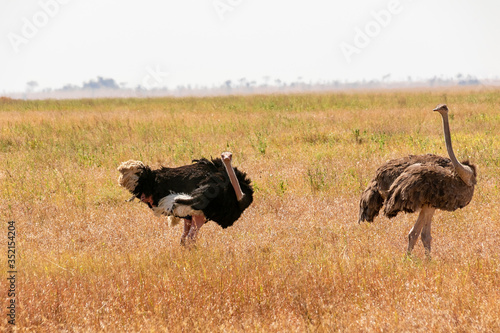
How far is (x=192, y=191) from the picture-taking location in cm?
541

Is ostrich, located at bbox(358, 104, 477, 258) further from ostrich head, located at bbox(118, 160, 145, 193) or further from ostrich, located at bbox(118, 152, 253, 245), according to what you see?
ostrich head, located at bbox(118, 160, 145, 193)

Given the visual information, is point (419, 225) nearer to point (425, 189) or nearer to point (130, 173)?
point (425, 189)

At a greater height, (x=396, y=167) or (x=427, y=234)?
(x=396, y=167)

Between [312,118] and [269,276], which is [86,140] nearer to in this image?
[312,118]

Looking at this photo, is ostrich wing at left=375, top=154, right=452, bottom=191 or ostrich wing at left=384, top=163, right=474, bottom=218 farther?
ostrich wing at left=375, top=154, right=452, bottom=191

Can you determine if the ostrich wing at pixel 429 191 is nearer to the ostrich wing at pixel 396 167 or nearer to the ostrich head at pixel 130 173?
the ostrich wing at pixel 396 167

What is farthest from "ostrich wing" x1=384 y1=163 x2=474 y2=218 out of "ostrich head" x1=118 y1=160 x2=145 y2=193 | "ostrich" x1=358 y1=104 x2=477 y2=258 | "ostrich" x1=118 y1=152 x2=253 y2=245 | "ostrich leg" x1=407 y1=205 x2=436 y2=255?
"ostrich head" x1=118 y1=160 x2=145 y2=193

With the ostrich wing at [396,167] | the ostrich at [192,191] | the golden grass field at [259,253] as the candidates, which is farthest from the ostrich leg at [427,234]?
the ostrich at [192,191]

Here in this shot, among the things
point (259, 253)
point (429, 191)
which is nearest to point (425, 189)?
point (429, 191)

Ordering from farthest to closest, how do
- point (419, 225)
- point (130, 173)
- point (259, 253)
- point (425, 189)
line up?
point (130, 173), point (419, 225), point (259, 253), point (425, 189)

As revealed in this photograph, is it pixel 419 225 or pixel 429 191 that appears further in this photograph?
pixel 419 225

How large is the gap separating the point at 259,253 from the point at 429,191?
5.47 feet

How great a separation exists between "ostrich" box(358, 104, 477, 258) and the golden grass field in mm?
381

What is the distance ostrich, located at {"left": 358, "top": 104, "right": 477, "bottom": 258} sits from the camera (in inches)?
193
